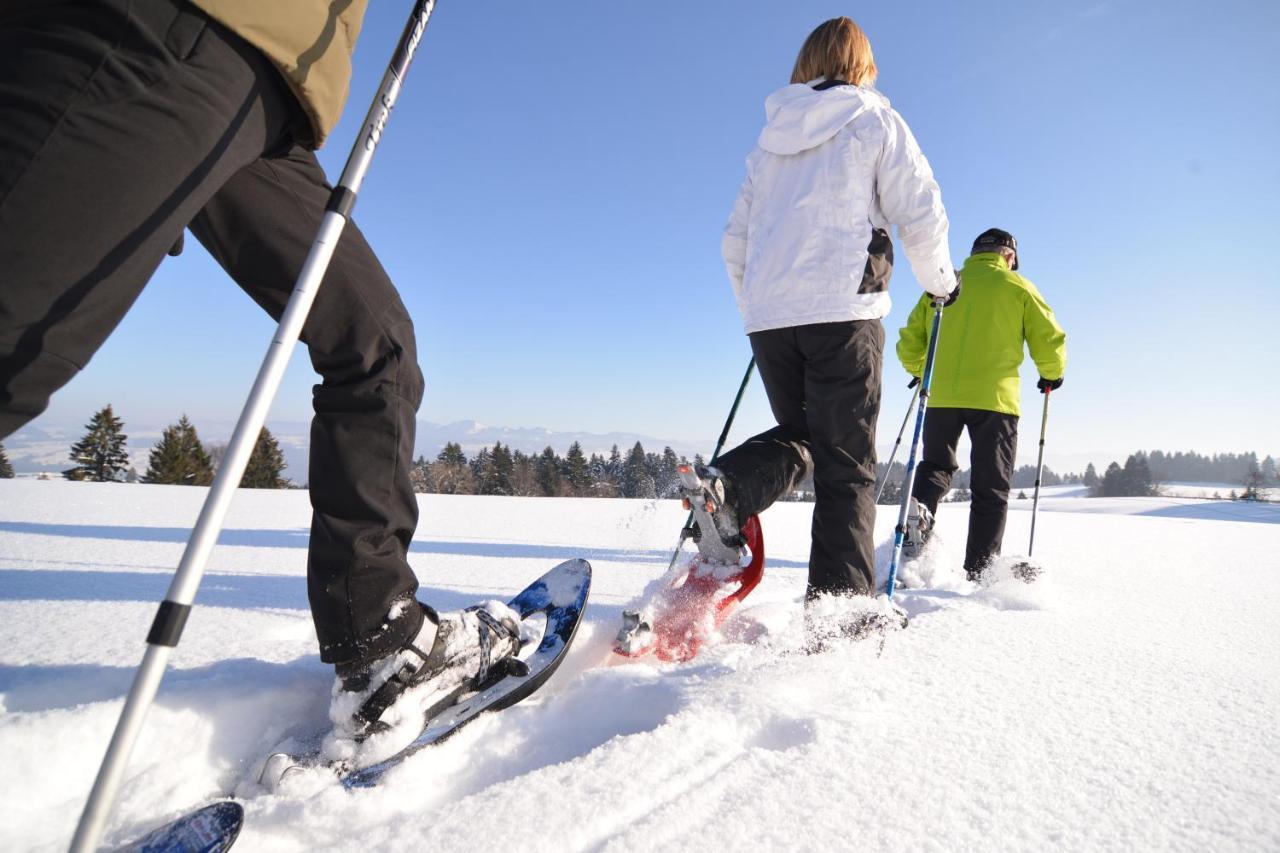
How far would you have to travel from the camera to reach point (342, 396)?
1.35 meters

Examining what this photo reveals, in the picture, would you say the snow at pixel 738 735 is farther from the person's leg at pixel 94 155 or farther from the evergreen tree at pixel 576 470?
the evergreen tree at pixel 576 470

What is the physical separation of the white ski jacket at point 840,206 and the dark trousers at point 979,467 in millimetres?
1726

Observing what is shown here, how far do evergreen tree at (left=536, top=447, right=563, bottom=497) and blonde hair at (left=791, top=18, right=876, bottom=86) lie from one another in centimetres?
4265

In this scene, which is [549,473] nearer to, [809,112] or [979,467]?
[979,467]

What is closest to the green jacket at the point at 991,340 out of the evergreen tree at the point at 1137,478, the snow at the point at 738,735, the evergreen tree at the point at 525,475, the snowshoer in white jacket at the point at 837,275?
the snow at the point at 738,735

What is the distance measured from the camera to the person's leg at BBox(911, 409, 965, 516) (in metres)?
3.87

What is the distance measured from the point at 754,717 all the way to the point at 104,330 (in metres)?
1.42

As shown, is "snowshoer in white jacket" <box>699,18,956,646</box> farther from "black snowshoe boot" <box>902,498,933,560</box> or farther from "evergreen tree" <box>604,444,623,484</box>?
"evergreen tree" <box>604,444,623,484</box>

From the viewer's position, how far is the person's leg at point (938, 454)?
12.7 feet

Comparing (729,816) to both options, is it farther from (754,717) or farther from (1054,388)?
(1054,388)

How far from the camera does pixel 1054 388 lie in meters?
4.24

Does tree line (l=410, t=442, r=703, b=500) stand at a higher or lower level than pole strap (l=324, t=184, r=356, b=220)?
lower

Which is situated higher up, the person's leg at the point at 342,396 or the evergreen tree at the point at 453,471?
the person's leg at the point at 342,396

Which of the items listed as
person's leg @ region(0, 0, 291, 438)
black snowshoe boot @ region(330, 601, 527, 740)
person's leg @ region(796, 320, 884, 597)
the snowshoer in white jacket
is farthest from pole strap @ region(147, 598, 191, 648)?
person's leg @ region(796, 320, 884, 597)
